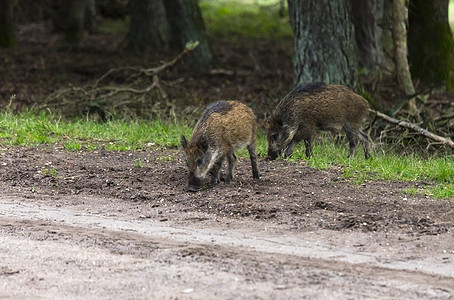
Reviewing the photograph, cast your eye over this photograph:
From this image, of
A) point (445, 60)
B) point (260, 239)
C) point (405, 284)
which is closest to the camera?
point (405, 284)

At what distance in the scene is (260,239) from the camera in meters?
7.13

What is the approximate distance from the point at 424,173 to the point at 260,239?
3.40m

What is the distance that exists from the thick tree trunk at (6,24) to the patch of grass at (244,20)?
7.65 metres

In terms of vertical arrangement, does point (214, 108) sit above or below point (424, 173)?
above

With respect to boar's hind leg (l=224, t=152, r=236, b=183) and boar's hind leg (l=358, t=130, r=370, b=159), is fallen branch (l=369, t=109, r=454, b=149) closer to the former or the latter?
boar's hind leg (l=358, t=130, r=370, b=159)

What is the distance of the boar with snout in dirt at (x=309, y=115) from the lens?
35.7ft

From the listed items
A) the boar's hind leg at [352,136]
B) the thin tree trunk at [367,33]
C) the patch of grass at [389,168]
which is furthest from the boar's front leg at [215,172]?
the thin tree trunk at [367,33]

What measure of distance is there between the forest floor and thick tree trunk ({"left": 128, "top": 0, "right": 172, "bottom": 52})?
9.21 meters

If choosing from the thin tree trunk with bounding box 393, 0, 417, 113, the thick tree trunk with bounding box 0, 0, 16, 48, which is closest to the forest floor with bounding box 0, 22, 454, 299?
the thin tree trunk with bounding box 393, 0, 417, 113

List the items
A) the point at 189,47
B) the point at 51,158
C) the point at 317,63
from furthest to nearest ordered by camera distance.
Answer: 1. the point at 189,47
2. the point at 317,63
3. the point at 51,158

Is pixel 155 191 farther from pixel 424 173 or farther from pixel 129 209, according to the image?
pixel 424 173

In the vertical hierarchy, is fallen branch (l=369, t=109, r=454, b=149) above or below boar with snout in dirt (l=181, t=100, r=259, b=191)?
below

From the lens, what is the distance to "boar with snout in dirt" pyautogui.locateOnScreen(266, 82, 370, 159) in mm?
10883

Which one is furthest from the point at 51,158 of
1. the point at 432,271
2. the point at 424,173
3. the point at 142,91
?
the point at 432,271
